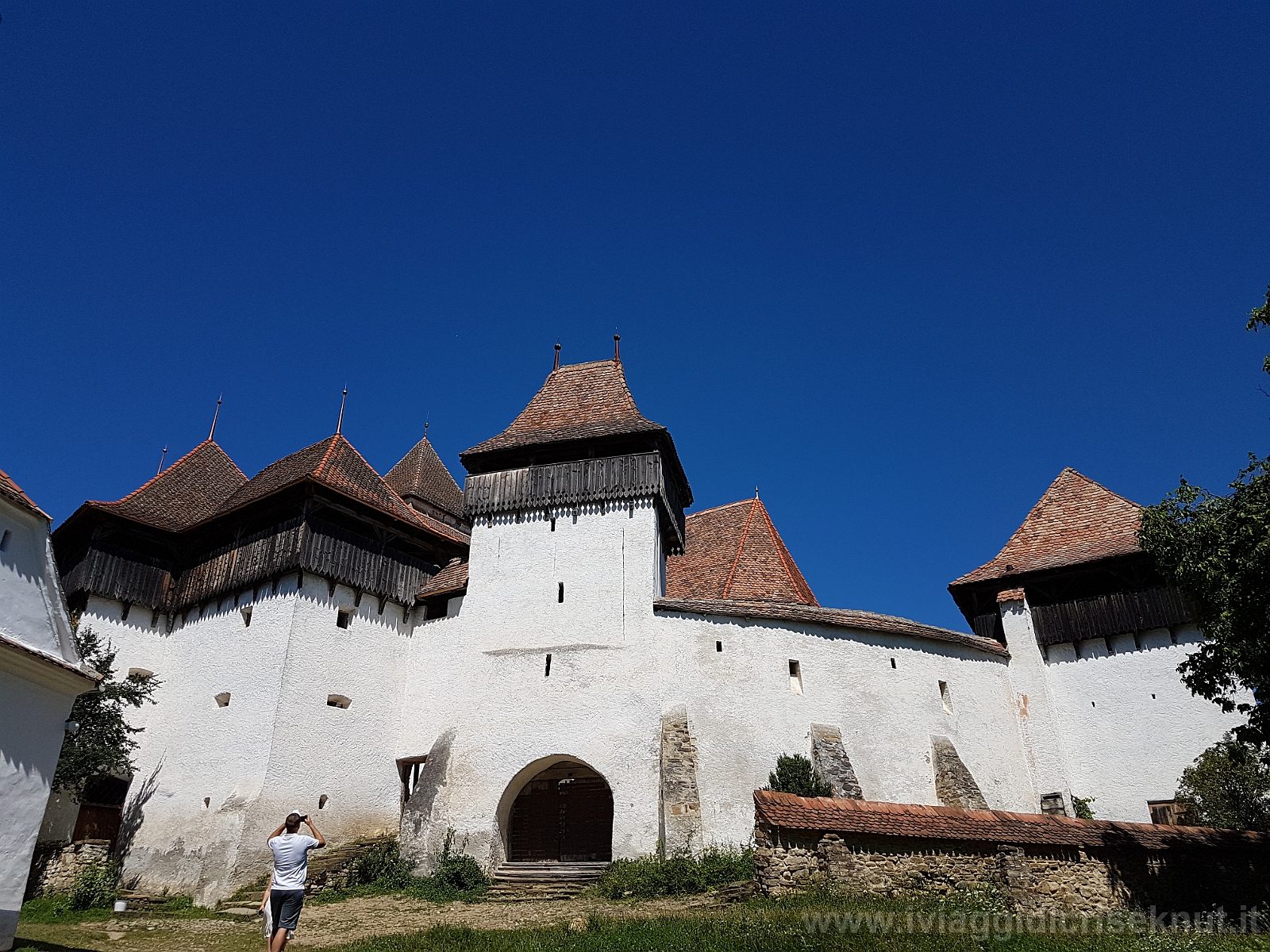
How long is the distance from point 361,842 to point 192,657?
17.8 feet

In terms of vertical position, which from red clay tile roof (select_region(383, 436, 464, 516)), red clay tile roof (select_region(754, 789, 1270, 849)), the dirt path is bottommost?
the dirt path

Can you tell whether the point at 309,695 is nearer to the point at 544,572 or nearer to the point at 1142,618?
the point at 544,572

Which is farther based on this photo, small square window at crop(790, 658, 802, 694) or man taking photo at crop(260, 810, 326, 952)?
small square window at crop(790, 658, 802, 694)

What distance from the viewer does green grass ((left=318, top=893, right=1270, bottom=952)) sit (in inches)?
346

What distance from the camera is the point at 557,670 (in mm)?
17641

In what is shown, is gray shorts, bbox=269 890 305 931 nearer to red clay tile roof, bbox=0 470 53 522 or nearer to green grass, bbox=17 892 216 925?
red clay tile roof, bbox=0 470 53 522

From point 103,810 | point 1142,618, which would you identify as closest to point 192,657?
point 103,810

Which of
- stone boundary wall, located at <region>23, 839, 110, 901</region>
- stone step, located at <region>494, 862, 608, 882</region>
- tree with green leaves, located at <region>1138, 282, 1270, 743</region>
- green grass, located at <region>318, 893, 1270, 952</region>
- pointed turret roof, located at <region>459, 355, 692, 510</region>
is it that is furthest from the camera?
pointed turret roof, located at <region>459, 355, 692, 510</region>

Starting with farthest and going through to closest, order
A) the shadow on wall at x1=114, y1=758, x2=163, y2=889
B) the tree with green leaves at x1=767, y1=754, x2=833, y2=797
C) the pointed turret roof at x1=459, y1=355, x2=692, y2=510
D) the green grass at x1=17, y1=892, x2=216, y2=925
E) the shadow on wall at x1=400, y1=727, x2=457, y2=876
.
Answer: the pointed turret roof at x1=459, y1=355, x2=692, y2=510
the shadow on wall at x1=114, y1=758, x2=163, y2=889
the shadow on wall at x1=400, y1=727, x2=457, y2=876
the tree with green leaves at x1=767, y1=754, x2=833, y2=797
the green grass at x1=17, y1=892, x2=216, y2=925

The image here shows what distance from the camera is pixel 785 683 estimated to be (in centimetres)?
1708

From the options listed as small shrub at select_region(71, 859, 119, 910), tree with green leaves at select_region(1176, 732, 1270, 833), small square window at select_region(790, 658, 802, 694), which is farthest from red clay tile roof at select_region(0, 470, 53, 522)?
tree with green leaves at select_region(1176, 732, 1270, 833)

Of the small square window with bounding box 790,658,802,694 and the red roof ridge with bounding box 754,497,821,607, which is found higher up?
the red roof ridge with bounding box 754,497,821,607

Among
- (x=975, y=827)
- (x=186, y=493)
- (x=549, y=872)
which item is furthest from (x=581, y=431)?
(x=975, y=827)

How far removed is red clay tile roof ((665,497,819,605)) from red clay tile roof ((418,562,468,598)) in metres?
4.73
